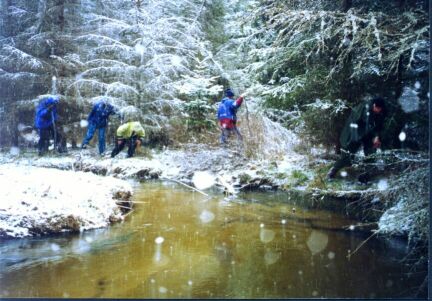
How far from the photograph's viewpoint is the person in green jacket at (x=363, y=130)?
9.89 ft

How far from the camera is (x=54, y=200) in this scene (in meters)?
2.89

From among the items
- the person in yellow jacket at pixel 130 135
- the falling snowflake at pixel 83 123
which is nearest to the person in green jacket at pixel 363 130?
the person in yellow jacket at pixel 130 135

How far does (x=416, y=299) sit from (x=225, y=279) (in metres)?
1.16

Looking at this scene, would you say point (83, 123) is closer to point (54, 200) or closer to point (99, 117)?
point (99, 117)

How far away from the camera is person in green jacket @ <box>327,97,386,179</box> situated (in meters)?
3.02

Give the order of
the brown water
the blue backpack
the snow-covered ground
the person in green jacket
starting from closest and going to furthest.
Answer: the brown water → the snow-covered ground → the person in green jacket → the blue backpack

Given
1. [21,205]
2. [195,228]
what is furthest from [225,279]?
[21,205]

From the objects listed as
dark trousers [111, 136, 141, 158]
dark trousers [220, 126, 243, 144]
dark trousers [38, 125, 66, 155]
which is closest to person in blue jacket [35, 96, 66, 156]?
dark trousers [38, 125, 66, 155]

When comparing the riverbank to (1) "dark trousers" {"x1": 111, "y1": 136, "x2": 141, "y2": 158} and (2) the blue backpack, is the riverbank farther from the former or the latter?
(2) the blue backpack

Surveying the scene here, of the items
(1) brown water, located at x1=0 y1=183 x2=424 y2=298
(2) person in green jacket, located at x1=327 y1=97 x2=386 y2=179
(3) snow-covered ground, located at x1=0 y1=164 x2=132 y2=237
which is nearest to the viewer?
(1) brown water, located at x1=0 y1=183 x2=424 y2=298

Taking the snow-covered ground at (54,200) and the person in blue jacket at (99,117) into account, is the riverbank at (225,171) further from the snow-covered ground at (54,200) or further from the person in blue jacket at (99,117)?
the person in blue jacket at (99,117)

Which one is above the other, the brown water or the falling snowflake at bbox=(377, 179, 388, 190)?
the falling snowflake at bbox=(377, 179, 388, 190)

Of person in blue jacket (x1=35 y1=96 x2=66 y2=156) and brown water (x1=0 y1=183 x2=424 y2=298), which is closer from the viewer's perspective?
brown water (x1=0 y1=183 x2=424 y2=298)

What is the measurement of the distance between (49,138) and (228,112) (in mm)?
1379
